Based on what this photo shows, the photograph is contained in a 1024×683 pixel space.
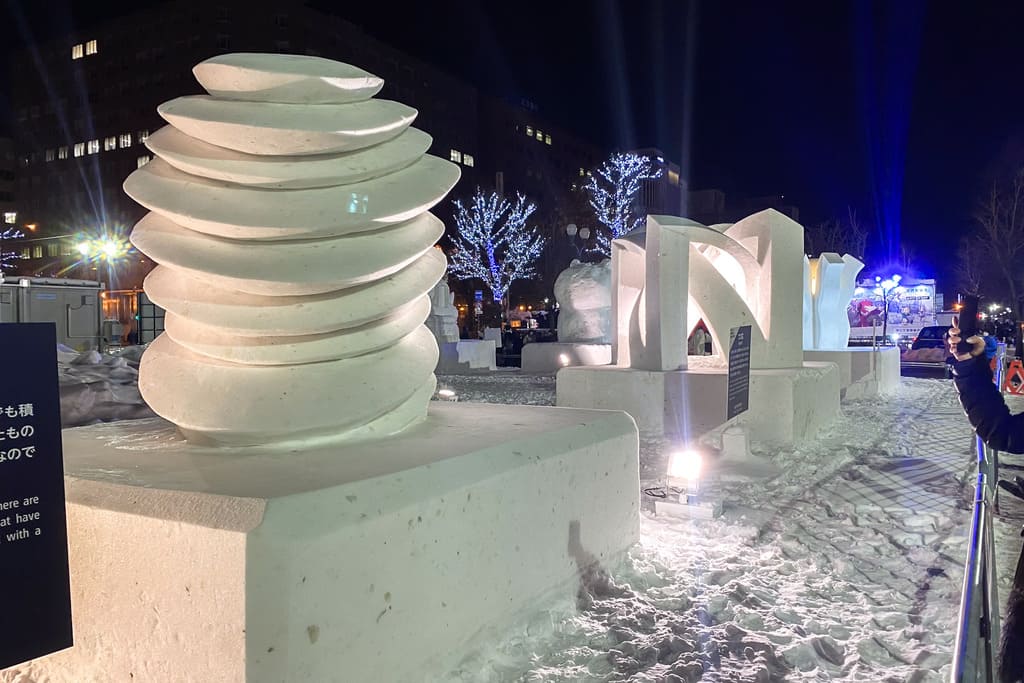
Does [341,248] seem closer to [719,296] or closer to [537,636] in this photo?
[537,636]

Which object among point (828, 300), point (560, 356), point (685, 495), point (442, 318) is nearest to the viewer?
point (685, 495)

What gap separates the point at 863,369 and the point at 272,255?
14.7m

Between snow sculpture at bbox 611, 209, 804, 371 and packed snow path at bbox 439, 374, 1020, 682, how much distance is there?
3.38 m

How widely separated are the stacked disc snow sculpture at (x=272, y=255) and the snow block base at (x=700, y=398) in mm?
6198

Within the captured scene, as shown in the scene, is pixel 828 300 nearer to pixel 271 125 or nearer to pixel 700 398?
pixel 700 398

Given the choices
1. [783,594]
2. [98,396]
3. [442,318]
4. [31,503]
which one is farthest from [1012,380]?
[31,503]

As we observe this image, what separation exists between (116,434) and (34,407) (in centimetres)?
215

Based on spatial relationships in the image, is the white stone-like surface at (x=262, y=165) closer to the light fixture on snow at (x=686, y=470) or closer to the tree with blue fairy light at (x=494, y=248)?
the light fixture on snow at (x=686, y=470)

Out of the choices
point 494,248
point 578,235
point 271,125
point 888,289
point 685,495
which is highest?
point 578,235

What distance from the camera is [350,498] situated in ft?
9.07

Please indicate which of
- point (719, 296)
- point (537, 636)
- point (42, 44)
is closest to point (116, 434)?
point (537, 636)

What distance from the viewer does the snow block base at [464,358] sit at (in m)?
21.3

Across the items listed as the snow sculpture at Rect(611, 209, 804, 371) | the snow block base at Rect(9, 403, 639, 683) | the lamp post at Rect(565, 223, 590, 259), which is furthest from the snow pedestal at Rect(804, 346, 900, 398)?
the lamp post at Rect(565, 223, 590, 259)

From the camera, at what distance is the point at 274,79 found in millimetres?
3902
